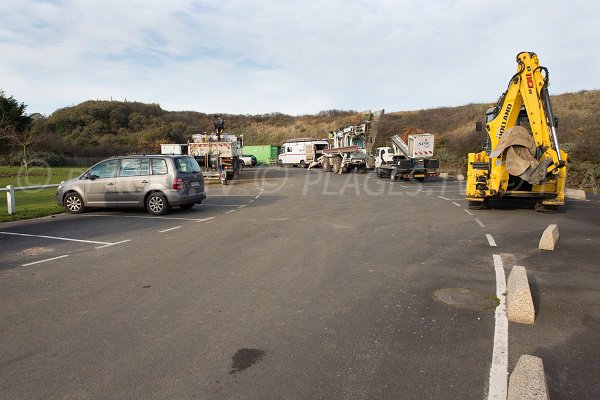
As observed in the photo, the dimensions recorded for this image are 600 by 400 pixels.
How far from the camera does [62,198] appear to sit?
14.2m

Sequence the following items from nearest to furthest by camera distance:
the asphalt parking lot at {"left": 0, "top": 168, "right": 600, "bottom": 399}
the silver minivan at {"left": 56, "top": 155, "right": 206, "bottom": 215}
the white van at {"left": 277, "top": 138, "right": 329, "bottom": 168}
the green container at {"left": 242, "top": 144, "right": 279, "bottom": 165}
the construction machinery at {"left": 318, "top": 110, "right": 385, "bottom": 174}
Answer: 1. the asphalt parking lot at {"left": 0, "top": 168, "right": 600, "bottom": 399}
2. the silver minivan at {"left": 56, "top": 155, "right": 206, "bottom": 215}
3. the construction machinery at {"left": 318, "top": 110, "right": 385, "bottom": 174}
4. the white van at {"left": 277, "top": 138, "right": 329, "bottom": 168}
5. the green container at {"left": 242, "top": 144, "right": 279, "bottom": 165}

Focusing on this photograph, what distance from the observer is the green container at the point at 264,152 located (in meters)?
60.3

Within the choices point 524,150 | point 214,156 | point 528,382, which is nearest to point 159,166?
point 524,150

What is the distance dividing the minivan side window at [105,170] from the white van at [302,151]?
99.3 feet

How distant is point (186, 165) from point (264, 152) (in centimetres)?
4759

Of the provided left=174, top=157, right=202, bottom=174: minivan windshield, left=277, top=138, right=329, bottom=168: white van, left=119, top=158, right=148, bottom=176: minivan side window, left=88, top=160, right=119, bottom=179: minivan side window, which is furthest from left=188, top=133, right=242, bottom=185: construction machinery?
left=277, top=138, right=329, bottom=168: white van

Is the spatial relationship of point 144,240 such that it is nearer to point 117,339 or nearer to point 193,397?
point 117,339

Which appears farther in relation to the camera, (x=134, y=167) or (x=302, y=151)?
(x=302, y=151)

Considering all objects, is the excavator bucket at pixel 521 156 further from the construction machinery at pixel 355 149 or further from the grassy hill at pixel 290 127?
the construction machinery at pixel 355 149

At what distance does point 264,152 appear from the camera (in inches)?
2418

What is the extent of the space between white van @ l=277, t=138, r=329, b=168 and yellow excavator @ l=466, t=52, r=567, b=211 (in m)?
29.7

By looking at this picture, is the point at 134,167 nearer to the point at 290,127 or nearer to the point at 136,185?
the point at 136,185

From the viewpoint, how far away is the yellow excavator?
1215 centimetres

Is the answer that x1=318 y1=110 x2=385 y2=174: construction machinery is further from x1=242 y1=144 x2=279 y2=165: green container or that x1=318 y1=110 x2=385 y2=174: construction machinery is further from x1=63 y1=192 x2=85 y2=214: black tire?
x1=242 y1=144 x2=279 y2=165: green container
